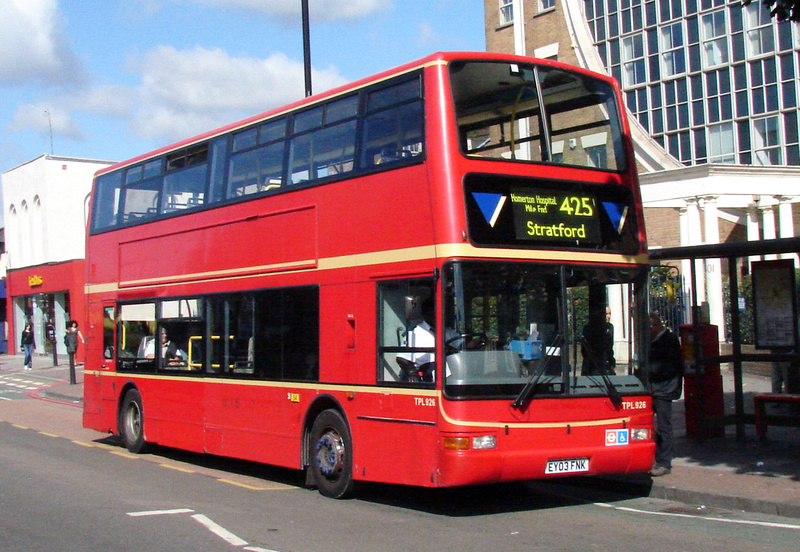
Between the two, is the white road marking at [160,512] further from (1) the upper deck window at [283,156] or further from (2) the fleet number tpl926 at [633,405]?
(2) the fleet number tpl926 at [633,405]

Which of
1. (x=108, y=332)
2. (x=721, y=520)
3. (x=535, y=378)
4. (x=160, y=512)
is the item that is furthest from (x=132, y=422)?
(x=721, y=520)

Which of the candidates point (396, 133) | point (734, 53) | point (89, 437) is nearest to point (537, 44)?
point (734, 53)

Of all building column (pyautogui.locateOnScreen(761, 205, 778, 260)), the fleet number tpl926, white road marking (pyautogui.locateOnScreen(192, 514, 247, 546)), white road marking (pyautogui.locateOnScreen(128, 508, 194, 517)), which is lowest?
white road marking (pyautogui.locateOnScreen(192, 514, 247, 546))

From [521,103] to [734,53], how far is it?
28345 mm

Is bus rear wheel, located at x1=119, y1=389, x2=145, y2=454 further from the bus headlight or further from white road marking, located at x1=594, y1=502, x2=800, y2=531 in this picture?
the bus headlight

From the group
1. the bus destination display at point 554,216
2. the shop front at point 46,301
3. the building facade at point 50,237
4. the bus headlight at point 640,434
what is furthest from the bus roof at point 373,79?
the building facade at point 50,237

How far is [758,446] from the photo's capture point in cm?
1254

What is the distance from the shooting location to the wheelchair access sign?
923 centimetres

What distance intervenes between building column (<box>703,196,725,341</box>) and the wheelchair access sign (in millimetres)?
13847

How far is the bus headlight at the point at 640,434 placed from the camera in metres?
9.40

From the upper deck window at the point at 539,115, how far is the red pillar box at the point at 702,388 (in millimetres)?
4233

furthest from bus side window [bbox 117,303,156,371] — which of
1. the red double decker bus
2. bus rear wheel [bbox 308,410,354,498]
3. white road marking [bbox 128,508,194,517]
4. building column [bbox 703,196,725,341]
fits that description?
building column [bbox 703,196,725,341]

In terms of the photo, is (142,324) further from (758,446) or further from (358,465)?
(758,446)

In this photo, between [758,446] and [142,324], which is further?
[142,324]
